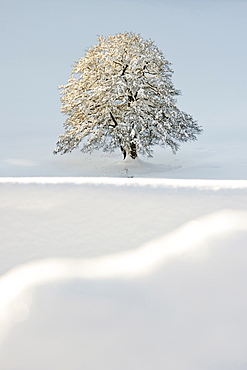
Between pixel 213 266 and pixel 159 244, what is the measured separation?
0.40 meters

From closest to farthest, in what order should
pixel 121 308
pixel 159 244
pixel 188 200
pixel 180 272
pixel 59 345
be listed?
pixel 59 345
pixel 121 308
pixel 180 272
pixel 159 244
pixel 188 200

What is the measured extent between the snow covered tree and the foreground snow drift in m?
13.9

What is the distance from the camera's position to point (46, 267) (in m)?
2.25

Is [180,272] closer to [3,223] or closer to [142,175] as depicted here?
[3,223]

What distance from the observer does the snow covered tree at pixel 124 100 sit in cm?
1689

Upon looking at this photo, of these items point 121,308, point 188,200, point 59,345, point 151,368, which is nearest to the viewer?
point 151,368

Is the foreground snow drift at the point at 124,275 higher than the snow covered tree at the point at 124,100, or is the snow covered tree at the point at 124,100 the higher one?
the snow covered tree at the point at 124,100

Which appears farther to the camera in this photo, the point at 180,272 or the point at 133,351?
the point at 180,272

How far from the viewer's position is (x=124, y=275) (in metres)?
2.16

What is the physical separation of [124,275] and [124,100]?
15.3 m

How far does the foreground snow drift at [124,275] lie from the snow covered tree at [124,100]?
45.5 feet

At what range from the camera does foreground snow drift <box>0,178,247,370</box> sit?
1794mm

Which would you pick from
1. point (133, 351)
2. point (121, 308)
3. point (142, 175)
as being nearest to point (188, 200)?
point (121, 308)

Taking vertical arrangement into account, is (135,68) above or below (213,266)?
above
